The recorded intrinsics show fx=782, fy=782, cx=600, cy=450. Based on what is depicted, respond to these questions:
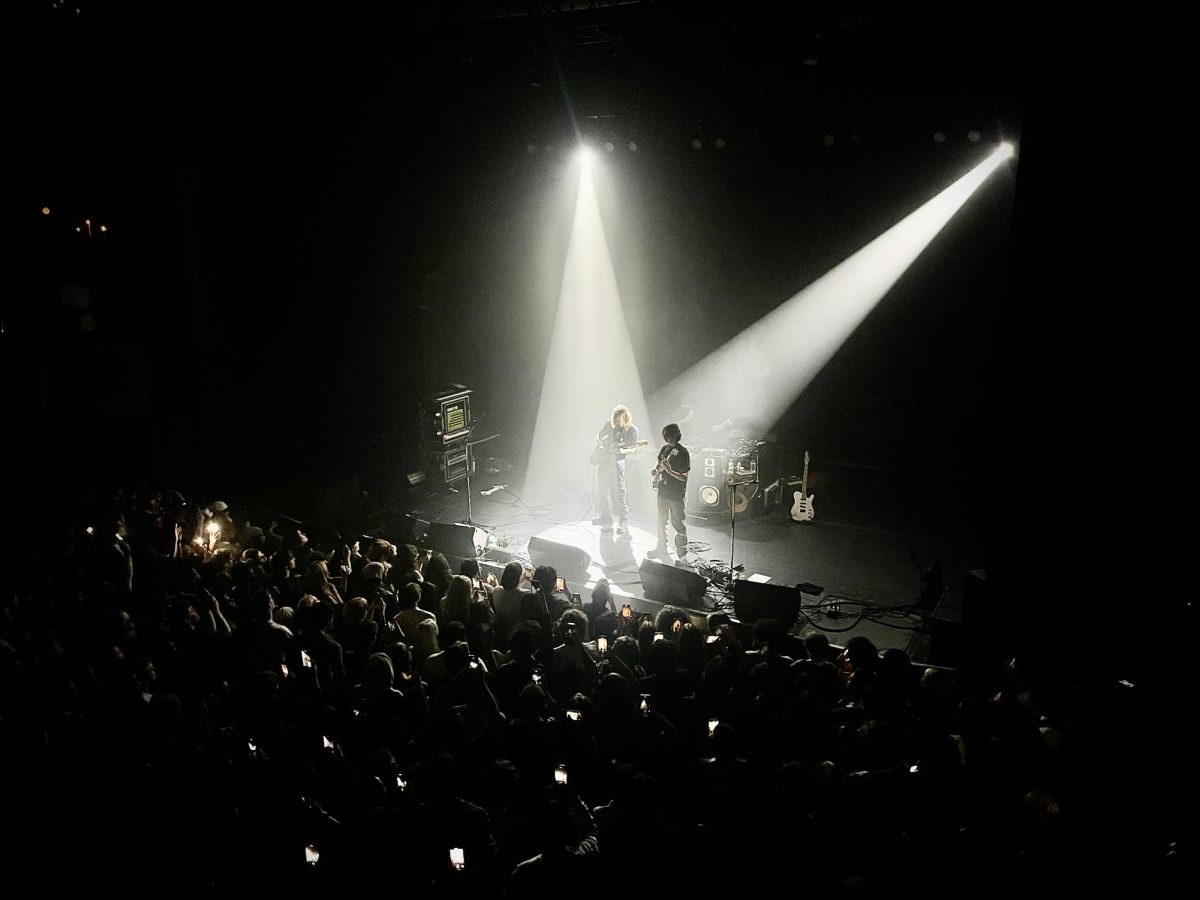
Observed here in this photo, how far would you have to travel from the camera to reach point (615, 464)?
9.84 metres

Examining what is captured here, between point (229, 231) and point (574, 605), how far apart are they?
726 centimetres

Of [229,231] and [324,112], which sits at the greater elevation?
[324,112]

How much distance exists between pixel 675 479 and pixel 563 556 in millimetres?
1542

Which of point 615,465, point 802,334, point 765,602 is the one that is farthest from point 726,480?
point 802,334

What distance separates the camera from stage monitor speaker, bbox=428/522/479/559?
8.12 metres

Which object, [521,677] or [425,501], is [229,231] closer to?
[425,501]

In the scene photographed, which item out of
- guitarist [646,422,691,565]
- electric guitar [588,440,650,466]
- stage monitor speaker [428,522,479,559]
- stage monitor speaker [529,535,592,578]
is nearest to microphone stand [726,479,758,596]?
guitarist [646,422,691,565]

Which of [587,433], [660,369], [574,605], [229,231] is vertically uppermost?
[229,231]

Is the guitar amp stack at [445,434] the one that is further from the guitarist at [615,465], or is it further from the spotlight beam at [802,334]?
the spotlight beam at [802,334]

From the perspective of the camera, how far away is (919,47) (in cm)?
853

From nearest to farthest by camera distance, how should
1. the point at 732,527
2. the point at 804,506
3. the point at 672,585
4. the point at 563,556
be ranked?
1. the point at 672,585
2. the point at 563,556
3. the point at 732,527
4. the point at 804,506

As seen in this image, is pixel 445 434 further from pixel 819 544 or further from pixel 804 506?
pixel 819 544

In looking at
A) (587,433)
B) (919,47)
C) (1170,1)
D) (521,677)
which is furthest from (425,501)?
(1170,1)

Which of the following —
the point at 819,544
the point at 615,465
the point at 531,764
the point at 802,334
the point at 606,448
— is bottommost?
the point at 819,544
